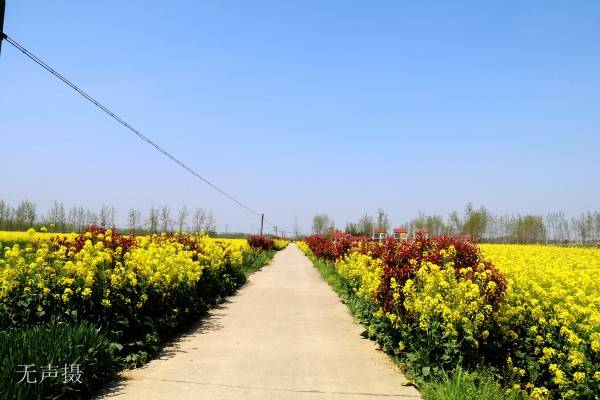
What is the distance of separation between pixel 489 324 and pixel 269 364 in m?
2.91

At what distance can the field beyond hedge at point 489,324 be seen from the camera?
4543mm

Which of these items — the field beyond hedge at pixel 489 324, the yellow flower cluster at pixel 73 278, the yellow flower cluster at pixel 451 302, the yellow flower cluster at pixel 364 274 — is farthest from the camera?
the yellow flower cluster at pixel 364 274

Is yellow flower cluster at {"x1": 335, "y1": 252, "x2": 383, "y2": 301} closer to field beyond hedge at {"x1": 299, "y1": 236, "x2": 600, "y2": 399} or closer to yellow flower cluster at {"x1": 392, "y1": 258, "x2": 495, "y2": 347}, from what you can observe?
field beyond hedge at {"x1": 299, "y1": 236, "x2": 600, "y2": 399}

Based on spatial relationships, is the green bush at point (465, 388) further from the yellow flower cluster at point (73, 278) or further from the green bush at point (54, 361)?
the yellow flower cluster at point (73, 278)

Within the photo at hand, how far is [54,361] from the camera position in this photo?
13.9 feet

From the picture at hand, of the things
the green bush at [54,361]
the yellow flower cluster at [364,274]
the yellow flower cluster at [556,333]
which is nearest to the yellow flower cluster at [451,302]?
the yellow flower cluster at [556,333]

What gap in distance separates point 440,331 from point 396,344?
1.29 meters

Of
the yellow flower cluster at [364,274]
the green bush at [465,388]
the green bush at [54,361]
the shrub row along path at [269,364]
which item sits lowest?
the shrub row along path at [269,364]

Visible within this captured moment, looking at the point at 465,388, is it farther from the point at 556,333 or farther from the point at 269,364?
the point at 269,364

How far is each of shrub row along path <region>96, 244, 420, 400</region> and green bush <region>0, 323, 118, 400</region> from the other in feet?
1.00

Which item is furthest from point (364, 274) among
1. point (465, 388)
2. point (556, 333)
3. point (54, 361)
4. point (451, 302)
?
point (54, 361)

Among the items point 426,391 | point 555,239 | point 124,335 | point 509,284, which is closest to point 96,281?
point 124,335

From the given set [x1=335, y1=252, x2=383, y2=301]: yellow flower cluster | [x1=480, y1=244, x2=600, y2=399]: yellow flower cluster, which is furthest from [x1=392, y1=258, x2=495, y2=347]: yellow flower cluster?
[x1=335, y1=252, x2=383, y2=301]: yellow flower cluster

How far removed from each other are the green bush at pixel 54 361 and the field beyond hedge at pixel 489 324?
366 centimetres
